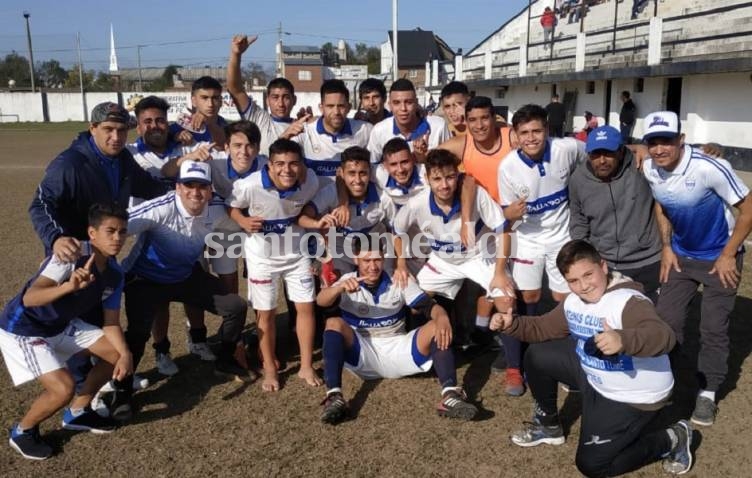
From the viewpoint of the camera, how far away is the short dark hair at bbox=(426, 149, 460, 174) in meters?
5.05

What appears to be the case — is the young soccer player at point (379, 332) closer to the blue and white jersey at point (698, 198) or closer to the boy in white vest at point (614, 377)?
the boy in white vest at point (614, 377)

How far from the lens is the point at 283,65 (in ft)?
222

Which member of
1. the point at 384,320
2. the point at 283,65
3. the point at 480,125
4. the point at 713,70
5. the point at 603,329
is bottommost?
the point at 384,320

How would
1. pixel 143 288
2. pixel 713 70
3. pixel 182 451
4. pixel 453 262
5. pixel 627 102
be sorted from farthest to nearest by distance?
pixel 627 102 → pixel 713 70 → pixel 453 262 → pixel 143 288 → pixel 182 451

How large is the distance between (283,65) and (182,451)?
6691cm

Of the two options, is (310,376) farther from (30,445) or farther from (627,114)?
(627,114)

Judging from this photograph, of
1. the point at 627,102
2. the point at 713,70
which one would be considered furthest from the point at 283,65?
the point at 713,70

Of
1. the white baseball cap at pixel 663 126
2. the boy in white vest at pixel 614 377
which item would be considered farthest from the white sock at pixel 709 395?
the white baseball cap at pixel 663 126

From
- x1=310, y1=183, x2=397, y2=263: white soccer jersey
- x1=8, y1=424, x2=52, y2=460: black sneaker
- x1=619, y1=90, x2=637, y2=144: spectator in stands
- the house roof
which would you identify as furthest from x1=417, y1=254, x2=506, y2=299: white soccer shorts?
the house roof

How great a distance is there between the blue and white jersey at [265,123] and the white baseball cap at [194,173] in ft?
5.34

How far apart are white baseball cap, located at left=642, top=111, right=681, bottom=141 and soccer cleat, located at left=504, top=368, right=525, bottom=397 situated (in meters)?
2.04

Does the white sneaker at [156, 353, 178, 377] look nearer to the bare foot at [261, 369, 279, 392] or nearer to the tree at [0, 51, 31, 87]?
the bare foot at [261, 369, 279, 392]

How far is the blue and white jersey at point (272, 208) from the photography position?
5.24 meters

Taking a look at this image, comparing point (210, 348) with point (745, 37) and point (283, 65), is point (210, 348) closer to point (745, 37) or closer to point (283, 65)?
point (745, 37)
